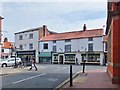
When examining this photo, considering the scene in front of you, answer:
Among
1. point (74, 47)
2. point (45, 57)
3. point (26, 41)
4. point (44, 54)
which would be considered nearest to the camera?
point (74, 47)

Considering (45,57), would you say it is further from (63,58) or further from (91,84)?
(91,84)

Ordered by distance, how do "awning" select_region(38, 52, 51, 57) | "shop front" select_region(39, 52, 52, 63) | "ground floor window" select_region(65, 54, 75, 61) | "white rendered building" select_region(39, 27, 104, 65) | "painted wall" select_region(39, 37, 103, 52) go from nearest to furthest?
"painted wall" select_region(39, 37, 103, 52) < "white rendered building" select_region(39, 27, 104, 65) < "ground floor window" select_region(65, 54, 75, 61) < "shop front" select_region(39, 52, 52, 63) < "awning" select_region(38, 52, 51, 57)

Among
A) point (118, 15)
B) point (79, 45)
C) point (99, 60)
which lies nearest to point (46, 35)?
point (79, 45)

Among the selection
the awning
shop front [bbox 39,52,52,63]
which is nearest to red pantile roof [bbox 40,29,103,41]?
the awning

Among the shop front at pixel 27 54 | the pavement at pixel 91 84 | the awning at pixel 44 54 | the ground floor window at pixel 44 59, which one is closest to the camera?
the pavement at pixel 91 84

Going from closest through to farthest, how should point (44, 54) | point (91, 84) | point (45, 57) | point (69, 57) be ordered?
point (91, 84) → point (69, 57) → point (45, 57) → point (44, 54)

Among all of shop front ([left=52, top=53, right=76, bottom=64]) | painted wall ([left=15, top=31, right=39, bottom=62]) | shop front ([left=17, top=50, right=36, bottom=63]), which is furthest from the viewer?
shop front ([left=17, top=50, right=36, bottom=63])

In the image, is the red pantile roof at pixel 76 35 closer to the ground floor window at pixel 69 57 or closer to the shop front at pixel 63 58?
the shop front at pixel 63 58

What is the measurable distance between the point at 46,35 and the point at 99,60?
66.0ft

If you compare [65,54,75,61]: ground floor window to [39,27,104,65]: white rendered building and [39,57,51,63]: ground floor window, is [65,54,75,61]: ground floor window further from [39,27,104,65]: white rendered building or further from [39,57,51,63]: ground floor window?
[39,57,51,63]: ground floor window

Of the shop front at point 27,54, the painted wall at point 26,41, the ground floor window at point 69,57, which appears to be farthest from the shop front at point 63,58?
the shop front at point 27,54

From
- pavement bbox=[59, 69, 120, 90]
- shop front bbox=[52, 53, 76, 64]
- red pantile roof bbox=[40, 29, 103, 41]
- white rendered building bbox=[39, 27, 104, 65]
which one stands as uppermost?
red pantile roof bbox=[40, 29, 103, 41]

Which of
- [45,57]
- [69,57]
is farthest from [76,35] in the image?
[45,57]

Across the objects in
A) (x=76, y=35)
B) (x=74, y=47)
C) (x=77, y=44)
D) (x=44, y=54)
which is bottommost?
(x=44, y=54)
